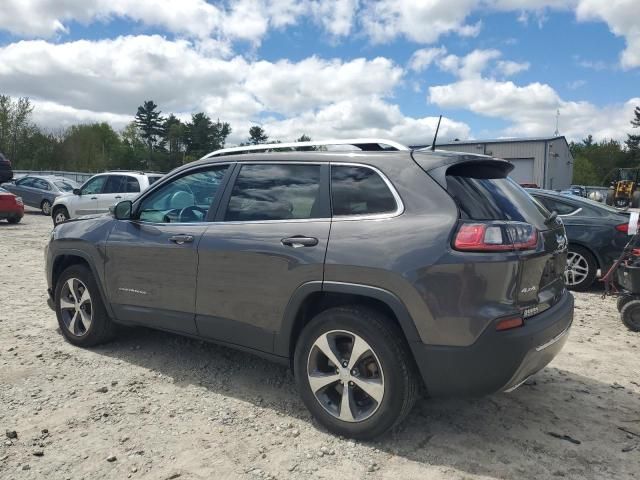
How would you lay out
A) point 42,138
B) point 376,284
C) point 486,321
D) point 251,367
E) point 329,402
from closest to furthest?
point 486,321 → point 376,284 → point 329,402 → point 251,367 → point 42,138

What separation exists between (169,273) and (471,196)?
228cm

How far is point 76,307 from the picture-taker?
15.5 feet

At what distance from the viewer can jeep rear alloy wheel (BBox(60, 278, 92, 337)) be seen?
15.4ft

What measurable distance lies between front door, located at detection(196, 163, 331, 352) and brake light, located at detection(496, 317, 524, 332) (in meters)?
1.04

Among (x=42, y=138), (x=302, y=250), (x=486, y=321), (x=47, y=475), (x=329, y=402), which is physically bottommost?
(x=47, y=475)

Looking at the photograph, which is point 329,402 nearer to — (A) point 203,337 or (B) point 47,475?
(A) point 203,337

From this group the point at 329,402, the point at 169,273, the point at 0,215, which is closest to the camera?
the point at 329,402

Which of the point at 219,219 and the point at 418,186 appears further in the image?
the point at 219,219

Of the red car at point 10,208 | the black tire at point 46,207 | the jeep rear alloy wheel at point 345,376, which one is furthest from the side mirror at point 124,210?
the black tire at point 46,207

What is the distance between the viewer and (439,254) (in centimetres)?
280

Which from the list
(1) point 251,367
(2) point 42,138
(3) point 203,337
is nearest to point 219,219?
(3) point 203,337

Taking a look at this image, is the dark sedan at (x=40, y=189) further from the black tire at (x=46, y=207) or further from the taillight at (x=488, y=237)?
the taillight at (x=488, y=237)

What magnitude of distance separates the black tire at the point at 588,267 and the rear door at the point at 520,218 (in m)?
4.85

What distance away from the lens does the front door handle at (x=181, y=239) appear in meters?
3.83
